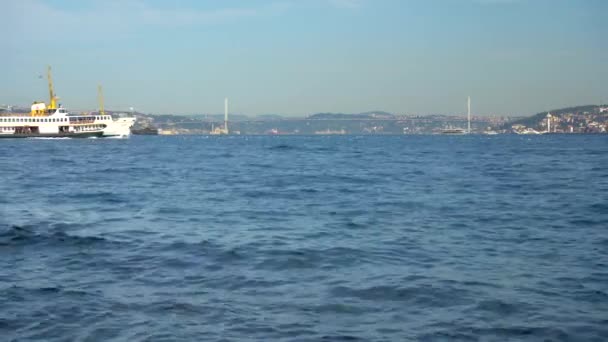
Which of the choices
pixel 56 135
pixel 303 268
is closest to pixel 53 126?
pixel 56 135

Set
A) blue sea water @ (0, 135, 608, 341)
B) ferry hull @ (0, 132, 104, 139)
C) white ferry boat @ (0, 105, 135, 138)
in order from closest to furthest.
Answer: blue sea water @ (0, 135, 608, 341)
ferry hull @ (0, 132, 104, 139)
white ferry boat @ (0, 105, 135, 138)

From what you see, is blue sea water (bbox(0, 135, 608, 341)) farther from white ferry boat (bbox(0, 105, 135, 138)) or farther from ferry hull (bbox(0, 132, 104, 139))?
white ferry boat (bbox(0, 105, 135, 138))

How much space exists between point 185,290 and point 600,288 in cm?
461

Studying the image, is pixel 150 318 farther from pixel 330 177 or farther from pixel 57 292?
pixel 330 177

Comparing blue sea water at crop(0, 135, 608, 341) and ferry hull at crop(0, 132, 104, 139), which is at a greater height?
ferry hull at crop(0, 132, 104, 139)

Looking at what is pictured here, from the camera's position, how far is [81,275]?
754 cm

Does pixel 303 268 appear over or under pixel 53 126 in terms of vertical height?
under

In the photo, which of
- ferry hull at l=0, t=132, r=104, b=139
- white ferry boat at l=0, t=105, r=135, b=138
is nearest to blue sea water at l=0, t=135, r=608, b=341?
ferry hull at l=0, t=132, r=104, b=139

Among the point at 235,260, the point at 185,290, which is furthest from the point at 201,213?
the point at 185,290

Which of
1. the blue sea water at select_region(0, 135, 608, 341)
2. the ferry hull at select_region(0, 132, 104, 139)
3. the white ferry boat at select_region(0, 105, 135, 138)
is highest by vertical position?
the white ferry boat at select_region(0, 105, 135, 138)

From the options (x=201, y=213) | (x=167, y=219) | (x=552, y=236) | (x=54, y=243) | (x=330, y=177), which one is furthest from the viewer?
(x=330, y=177)

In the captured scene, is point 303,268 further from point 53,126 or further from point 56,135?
point 53,126

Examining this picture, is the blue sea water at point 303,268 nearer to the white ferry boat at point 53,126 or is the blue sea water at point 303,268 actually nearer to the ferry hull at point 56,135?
the ferry hull at point 56,135

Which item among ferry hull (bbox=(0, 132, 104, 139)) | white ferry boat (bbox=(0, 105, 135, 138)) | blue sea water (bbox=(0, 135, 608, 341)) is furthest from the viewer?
white ferry boat (bbox=(0, 105, 135, 138))
